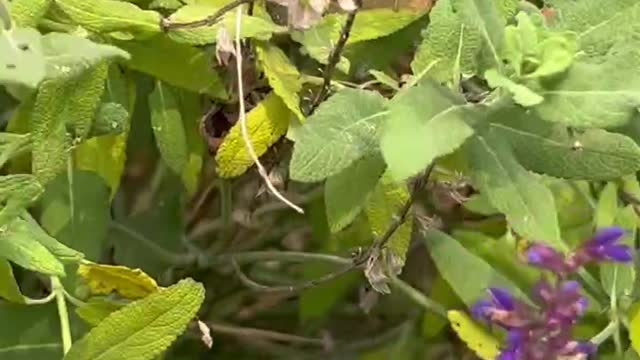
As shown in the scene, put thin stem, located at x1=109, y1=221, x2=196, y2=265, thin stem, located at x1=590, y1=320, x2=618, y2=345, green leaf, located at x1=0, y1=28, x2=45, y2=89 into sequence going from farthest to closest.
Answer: thin stem, located at x1=109, y1=221, x2=196, y2=265 → thin stem, located at x1=590, y1=320, x2=618, y2=345 → green leaf, located at x1=0, y1=28, x2=45, y2=89

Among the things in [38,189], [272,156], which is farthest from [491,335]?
[38,189]

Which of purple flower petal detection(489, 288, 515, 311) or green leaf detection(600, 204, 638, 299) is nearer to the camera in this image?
purple flower petal detection(489, 288, 515, 311)

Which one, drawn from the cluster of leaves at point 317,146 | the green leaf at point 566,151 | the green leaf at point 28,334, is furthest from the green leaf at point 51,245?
the green leaf at point 566,151

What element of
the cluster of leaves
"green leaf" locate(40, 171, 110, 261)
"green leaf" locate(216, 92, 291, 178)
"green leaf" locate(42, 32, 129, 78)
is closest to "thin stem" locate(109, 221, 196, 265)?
the cluster of leaves

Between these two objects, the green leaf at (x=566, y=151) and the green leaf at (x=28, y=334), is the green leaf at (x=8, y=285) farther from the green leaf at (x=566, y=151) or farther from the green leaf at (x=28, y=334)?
the green leaf at (x=566, y=151)

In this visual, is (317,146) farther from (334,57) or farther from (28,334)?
(28,334)

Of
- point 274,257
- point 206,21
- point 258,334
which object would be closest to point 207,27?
point 206,21

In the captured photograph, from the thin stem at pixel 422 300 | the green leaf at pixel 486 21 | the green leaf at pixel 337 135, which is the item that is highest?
the green leaf at pixel 486 21

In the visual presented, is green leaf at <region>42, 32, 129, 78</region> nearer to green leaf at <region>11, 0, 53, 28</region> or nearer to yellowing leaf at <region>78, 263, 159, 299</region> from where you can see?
green leaf at <region>11, 0, 53, 28</region>
